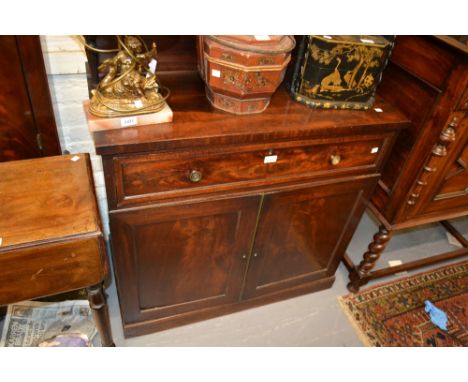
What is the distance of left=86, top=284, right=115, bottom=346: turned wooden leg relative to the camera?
115 cm

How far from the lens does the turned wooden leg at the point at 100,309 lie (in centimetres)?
115

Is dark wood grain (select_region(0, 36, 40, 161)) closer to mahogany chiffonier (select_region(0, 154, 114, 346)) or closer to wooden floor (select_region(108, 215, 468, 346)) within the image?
mahogany chiffonier (select_region(0, 154, 114, 346))

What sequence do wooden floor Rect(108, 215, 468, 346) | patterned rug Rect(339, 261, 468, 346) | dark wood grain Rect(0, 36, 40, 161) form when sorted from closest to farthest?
dark wood grain Rect(0, 36, 40, 161) → wooden floor Rect(108, 215, 468, 346) → patterned rug Rect(339, 261, 468, 346)

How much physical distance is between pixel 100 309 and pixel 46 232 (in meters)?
0.41

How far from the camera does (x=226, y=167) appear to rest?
1153 mm

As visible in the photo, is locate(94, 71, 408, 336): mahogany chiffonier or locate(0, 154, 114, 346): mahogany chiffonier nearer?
locate(0, 154, 114, 346): mahogany chiffonier

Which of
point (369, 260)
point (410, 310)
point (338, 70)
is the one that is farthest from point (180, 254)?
point (410, 310)

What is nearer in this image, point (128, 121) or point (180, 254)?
point (128, 121)

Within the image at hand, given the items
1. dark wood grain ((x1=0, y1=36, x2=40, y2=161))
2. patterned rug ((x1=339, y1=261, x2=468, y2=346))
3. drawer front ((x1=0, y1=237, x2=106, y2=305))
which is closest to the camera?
drawer front ((x1=0, y1=237, x2=106, y2=305))

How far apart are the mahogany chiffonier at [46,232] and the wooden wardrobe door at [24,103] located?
13 cm

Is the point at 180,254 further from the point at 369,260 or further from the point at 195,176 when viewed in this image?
the point at 369,260

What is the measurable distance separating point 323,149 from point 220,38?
1.63 ft

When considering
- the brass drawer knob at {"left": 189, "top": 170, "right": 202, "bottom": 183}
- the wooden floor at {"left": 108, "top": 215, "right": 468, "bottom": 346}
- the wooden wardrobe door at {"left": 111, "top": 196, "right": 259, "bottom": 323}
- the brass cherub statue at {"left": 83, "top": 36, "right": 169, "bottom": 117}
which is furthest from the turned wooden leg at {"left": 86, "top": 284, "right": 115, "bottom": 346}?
the brass cherub statue at {"left": 83, "top": 36, "right": 169, "bottom": 117}
